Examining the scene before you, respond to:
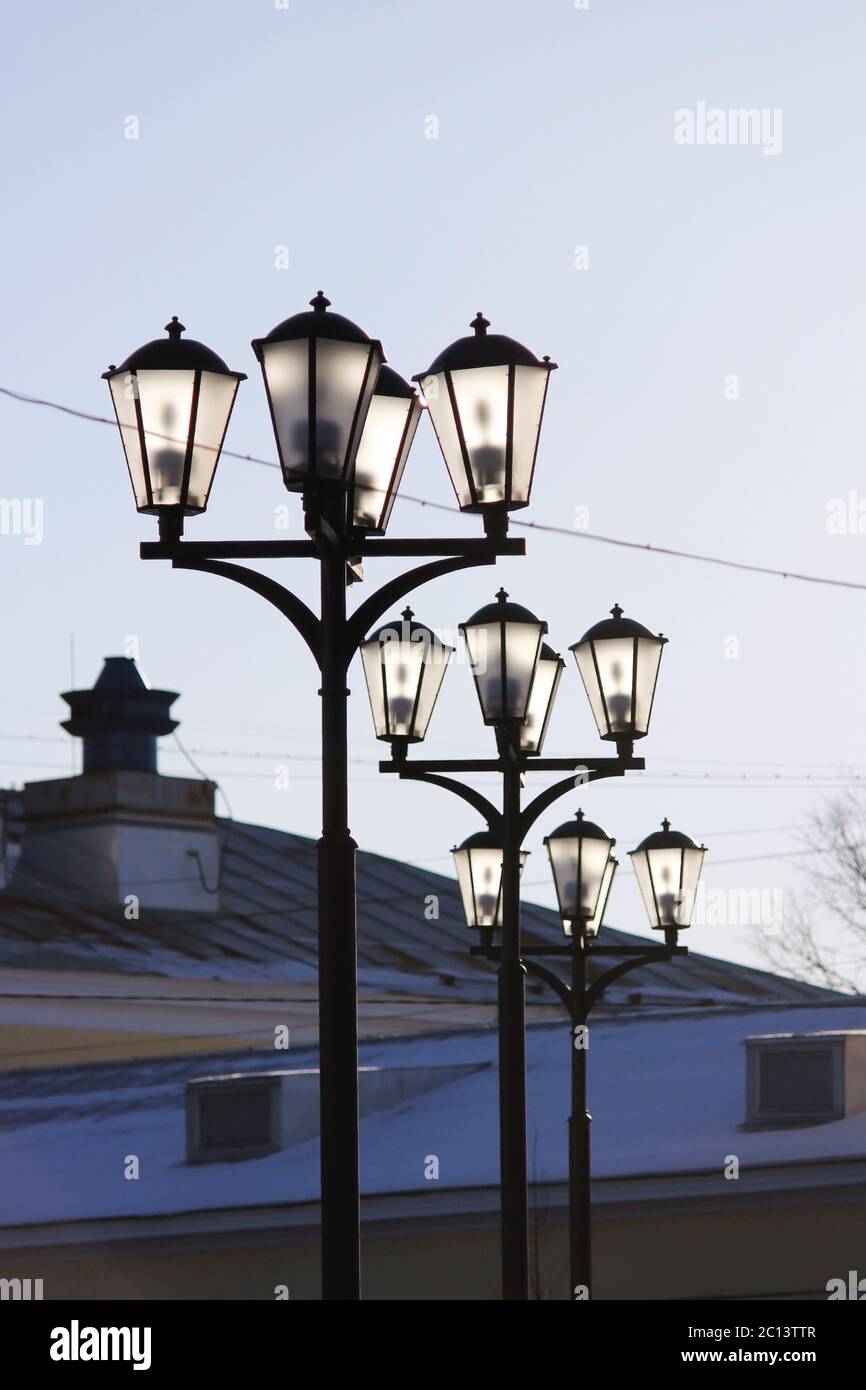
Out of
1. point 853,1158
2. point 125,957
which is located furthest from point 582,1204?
point 125,957

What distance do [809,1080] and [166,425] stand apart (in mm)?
14821

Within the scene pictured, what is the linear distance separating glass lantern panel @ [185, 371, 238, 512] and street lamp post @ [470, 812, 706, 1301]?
20.3 feet

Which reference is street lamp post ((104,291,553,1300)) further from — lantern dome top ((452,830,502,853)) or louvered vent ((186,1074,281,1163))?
louvered vent ((186,1074,281,1163))

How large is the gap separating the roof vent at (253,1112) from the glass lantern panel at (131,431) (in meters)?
17.0

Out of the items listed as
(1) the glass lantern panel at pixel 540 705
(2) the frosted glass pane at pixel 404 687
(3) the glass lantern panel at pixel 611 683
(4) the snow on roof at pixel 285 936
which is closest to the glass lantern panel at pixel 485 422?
(2) the frosted glass pane at pixel 404 687

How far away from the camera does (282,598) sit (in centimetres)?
794

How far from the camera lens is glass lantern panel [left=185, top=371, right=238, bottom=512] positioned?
798cm

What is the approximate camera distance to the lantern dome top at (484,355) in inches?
332

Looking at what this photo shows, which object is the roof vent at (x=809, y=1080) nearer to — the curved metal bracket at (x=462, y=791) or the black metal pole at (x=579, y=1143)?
the black metal pole at (x=579, y=1143)

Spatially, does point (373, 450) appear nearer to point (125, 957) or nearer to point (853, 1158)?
point (853, 1158)

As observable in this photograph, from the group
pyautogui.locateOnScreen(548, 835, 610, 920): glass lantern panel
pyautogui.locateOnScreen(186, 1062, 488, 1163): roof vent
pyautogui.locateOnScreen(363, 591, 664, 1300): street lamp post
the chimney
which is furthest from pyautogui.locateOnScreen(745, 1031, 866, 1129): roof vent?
the chimney

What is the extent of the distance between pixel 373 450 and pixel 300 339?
69 cm

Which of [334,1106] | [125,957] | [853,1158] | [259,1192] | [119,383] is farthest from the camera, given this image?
[125,957]

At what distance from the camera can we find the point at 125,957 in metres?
37.9
